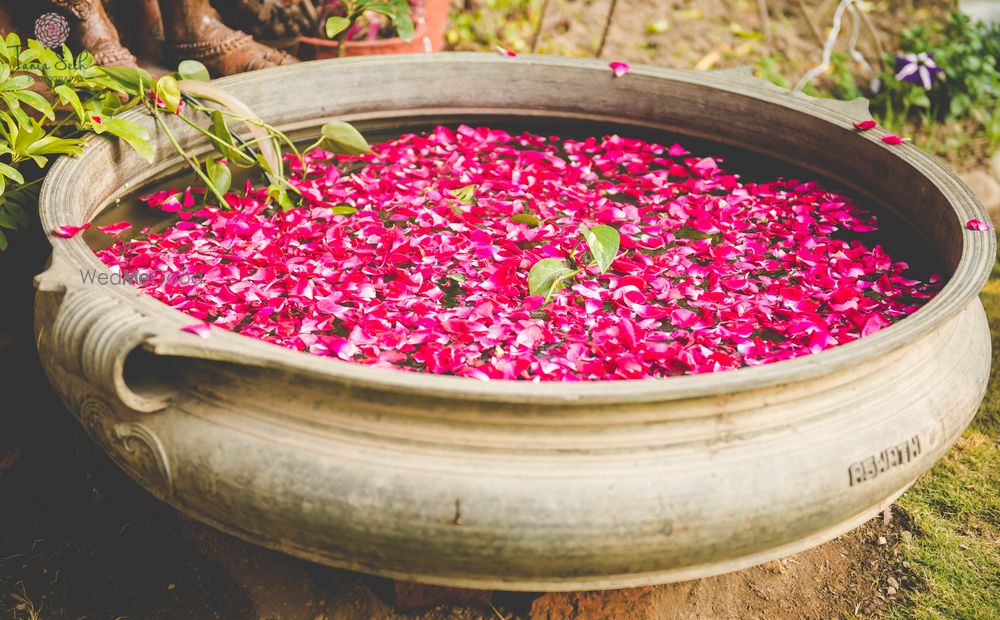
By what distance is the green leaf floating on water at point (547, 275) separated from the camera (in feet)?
5.93

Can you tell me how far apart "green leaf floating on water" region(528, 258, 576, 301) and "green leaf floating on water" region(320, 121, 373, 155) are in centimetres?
69

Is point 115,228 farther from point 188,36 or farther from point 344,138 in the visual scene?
point 188,36

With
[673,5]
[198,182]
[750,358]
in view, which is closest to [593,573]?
[750,358]

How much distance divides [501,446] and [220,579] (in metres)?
0.98

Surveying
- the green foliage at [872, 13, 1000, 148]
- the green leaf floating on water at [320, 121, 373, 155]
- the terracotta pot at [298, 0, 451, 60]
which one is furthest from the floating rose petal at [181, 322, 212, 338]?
the green foliage at [872, 13, 1000, 148]

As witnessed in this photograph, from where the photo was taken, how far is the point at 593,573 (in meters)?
1.29

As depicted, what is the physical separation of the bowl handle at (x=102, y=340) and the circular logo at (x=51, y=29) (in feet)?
3.74

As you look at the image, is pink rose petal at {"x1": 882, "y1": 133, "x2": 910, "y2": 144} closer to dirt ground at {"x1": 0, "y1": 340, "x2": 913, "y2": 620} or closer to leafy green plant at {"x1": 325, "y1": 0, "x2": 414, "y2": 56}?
dirt ground at {"x1": 0, "y1": 340, "x2": 913, "y2": 620}

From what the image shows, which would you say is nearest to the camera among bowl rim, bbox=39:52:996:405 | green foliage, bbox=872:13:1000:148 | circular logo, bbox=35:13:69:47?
bowl rim, bbox=39:52:996:405

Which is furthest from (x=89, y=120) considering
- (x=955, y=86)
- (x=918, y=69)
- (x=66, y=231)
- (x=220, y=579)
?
(x=955, y=86)

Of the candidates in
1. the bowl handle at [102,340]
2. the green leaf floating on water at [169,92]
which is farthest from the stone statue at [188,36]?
the bowl handle at [102,340]

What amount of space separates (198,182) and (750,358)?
5.02 feet

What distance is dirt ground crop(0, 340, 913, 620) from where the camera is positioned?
5.93 ft

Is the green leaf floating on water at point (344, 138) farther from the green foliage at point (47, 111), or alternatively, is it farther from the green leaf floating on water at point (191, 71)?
the green foliage at point (47, 111)
